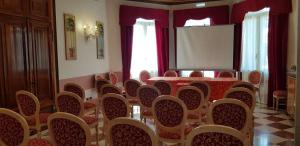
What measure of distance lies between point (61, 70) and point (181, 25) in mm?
4308

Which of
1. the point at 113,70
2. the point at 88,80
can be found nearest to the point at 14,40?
the point at 88,80

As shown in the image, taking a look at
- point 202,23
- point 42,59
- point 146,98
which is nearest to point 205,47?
point 202,23

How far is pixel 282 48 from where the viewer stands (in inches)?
243

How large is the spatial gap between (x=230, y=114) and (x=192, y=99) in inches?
42.9

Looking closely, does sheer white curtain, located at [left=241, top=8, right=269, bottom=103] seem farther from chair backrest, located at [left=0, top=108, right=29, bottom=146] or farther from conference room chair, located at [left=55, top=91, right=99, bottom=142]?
chair backrest, located at [left=0, top=108, right=29, bottom=146]

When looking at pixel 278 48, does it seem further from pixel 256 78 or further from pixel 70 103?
pixel 70 103

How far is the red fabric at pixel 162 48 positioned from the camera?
8.49m

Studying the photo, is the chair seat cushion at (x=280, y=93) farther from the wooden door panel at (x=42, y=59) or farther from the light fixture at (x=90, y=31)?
the wooden door panel at (x=42, y=59)

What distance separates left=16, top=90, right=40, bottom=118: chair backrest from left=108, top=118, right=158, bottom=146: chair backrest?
1.76 metres

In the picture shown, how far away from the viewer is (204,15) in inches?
324

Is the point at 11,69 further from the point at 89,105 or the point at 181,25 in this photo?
the point at 181,25

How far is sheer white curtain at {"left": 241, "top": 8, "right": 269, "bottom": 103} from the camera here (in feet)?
22.5

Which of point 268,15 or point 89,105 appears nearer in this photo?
point 89,105

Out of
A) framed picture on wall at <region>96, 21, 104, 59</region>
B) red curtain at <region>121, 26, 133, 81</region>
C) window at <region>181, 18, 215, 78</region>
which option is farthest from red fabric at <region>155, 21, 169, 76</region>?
framed picture on wall at <region>96, 21, 104, 59</region>
